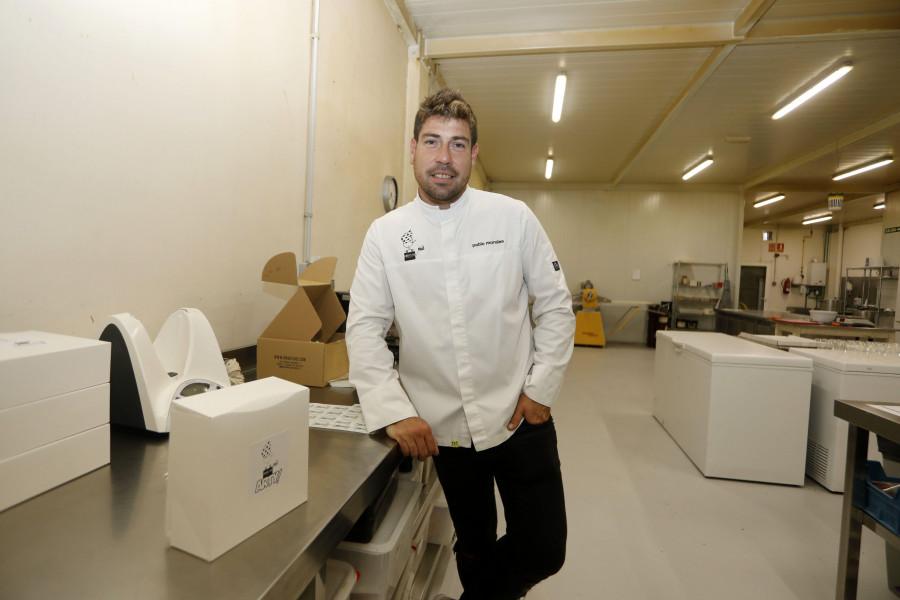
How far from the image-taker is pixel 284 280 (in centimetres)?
146

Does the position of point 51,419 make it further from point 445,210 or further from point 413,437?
point 445,210

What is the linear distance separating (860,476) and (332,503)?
68.7 inches

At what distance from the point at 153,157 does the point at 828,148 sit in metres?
7.94

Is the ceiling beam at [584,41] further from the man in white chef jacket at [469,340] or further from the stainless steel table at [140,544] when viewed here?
the stainless steel table at [140,544]

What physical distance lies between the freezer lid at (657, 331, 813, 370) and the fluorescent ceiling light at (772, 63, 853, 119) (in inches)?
108

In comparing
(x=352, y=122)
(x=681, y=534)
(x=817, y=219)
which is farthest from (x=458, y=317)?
(x=817, y=219)

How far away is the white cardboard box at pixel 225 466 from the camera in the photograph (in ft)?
1.93

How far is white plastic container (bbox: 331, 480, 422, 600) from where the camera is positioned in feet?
3.23

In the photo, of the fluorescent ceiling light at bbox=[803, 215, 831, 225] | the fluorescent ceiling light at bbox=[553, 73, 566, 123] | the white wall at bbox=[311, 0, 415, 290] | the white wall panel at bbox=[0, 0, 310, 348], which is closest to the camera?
the white wall panel at bbox=[0, 0, 310, 348]

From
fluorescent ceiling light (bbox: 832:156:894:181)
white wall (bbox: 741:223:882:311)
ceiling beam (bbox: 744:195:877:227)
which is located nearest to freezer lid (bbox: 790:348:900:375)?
fluorescent ceiling light (bbox: 832:156:894:181)

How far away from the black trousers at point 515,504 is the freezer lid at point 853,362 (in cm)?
221

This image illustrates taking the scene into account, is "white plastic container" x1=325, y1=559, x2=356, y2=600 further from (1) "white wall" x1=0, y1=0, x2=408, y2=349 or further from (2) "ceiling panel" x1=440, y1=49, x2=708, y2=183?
(2) "ceiling panel" x1=440, y1=49, x2=708, y2=183

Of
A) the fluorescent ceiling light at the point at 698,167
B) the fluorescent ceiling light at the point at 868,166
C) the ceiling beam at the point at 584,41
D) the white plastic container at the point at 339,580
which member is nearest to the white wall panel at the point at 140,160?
the white plastic container at the point at 339,580

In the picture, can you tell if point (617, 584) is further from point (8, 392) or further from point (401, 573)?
point (8, 392)
